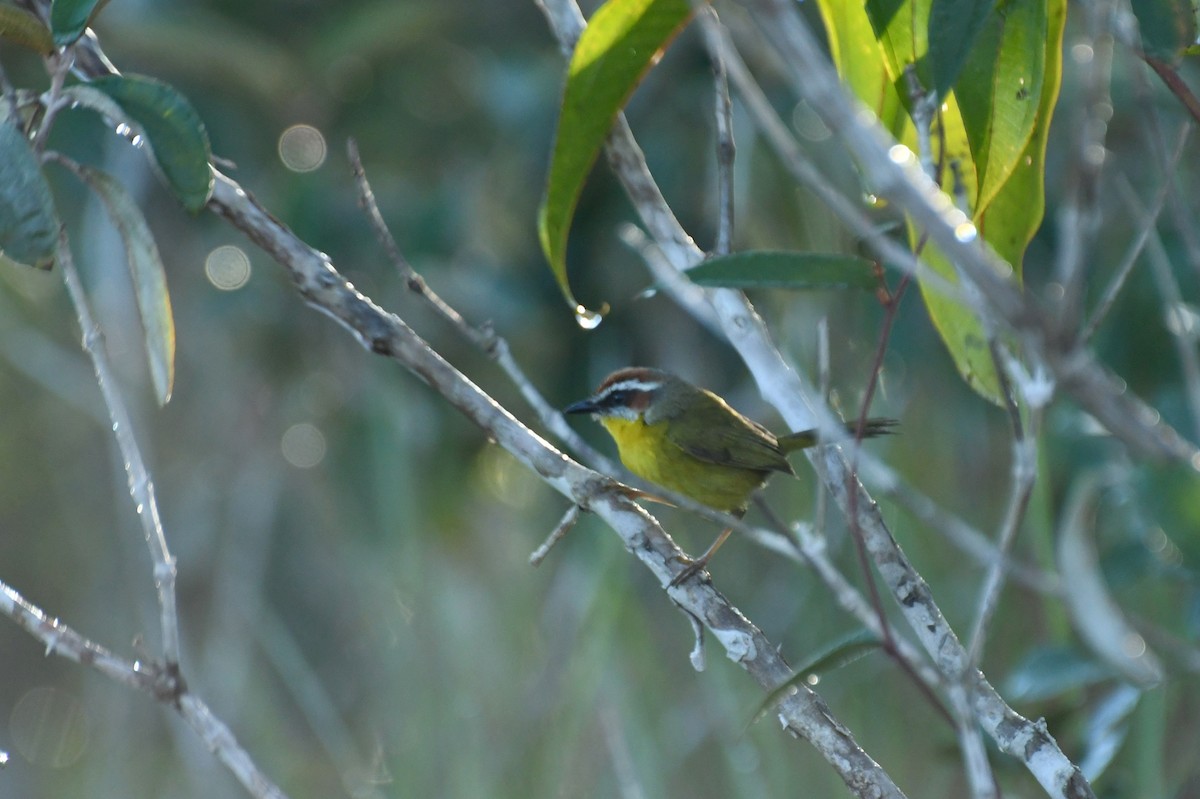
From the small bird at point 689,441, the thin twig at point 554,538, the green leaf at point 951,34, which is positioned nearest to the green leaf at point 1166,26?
the green leaf at point 951,34

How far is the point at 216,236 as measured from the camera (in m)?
4.08

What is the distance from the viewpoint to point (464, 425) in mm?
3857

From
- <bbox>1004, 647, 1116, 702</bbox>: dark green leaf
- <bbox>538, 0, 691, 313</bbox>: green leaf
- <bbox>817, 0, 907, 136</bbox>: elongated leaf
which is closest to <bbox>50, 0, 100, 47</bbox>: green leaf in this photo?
<bbox>538, 0, 691, 313</bbox>: green leaf

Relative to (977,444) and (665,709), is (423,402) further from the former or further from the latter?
(977,444)

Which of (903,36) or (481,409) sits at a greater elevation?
(903,36)

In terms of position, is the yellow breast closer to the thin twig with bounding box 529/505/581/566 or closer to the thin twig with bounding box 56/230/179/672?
the thin twig with bounding box 529/505/581/566

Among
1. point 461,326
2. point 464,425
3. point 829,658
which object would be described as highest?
point 461,326

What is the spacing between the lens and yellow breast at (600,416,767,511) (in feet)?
8.80

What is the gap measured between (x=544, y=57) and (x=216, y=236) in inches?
50.1

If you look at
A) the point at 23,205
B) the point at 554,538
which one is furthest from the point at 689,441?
the point at 23,205

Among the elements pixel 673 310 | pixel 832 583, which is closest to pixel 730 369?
→ pixel 673 310

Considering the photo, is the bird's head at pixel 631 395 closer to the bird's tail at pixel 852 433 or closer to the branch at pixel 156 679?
the bird's tail at pixel 852 433

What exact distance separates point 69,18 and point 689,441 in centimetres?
161

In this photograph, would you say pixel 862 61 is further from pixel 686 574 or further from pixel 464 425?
pixel 464 425
